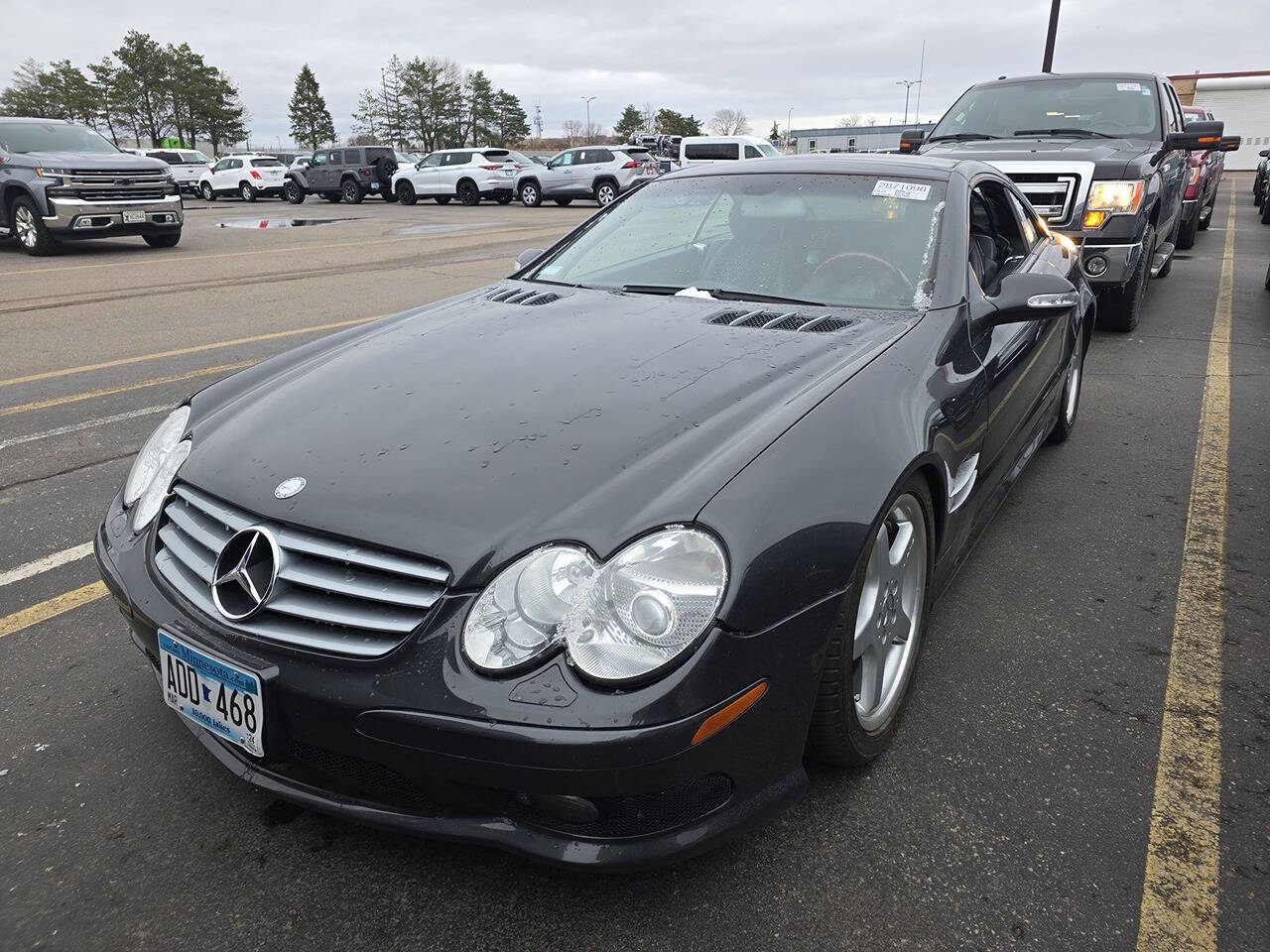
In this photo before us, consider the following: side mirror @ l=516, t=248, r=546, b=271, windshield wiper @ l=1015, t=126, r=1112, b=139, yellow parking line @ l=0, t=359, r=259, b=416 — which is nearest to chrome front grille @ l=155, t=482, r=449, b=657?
side mirror @ l=516, t=248, r=546, b=271

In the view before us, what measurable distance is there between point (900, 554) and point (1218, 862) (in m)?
0.90

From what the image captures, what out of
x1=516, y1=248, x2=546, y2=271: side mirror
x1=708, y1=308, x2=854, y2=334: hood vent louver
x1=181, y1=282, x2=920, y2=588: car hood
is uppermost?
x1=516, y1=248, x2=546, y2=271: side mirror

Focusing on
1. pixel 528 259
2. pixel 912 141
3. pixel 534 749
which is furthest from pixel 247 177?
pixel 534 749

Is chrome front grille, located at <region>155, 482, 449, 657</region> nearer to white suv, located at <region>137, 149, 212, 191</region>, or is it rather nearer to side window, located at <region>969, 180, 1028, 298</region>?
side window, located at <region>969, 180, 1028, 298</region>

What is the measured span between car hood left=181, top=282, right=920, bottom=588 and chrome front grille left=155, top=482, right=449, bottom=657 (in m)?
0.03

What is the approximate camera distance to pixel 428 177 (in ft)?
86.1

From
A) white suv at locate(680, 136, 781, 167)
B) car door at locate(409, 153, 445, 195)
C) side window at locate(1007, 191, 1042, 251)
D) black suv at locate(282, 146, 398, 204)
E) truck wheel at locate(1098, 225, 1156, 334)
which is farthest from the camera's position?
black suv at locate(282, 146, 398, 204)

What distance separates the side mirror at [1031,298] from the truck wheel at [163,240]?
1407 centimetres

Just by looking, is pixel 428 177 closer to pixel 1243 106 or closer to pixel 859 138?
pixel 1243 106

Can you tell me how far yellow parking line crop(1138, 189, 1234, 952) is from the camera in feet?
5.87

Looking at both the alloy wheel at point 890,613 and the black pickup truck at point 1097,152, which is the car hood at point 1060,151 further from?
the alloy wheel at point 890,613

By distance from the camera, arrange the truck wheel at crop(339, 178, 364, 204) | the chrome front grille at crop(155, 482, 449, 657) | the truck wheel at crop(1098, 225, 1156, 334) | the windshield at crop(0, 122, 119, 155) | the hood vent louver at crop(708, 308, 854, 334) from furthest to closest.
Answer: the truck wheel at crop(339, 178, 364, 204), the windshield at crop(0, 122, 119, 155), the truck wheel at crop(1098, 225, 1156, 334), the hood vent louver at crop(708, 308, 854, 334), the chrome front grille at crop(155, 482, 449, 657)

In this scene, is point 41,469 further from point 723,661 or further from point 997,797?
point 997,797

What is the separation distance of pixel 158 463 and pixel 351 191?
28792 mm
